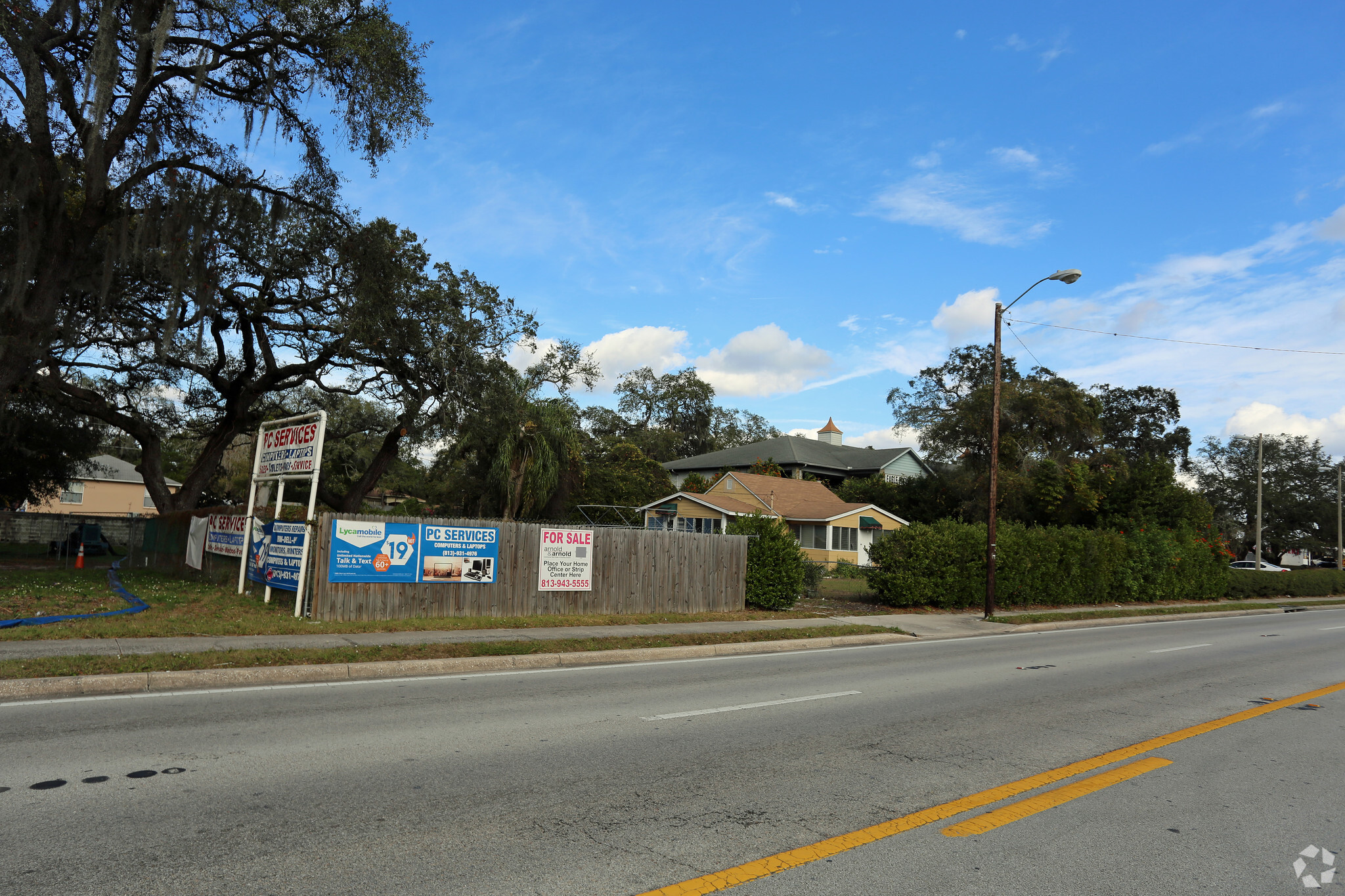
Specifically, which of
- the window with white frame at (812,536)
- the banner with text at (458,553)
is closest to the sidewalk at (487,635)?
the banner with text at (458,553)

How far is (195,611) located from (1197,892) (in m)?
14.5

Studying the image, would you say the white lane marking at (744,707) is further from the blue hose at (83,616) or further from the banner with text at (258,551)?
the banner with text at (258,551)

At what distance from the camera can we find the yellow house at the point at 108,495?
51125mm

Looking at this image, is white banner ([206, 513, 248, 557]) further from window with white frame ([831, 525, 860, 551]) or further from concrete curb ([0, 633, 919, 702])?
window with white frame ([831, 525, 860, 551])

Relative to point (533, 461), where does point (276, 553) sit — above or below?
below

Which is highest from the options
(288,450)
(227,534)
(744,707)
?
(288,450)

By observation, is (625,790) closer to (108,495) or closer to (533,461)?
(533,461)

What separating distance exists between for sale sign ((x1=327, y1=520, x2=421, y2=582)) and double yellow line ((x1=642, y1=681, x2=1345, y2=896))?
37.1ft

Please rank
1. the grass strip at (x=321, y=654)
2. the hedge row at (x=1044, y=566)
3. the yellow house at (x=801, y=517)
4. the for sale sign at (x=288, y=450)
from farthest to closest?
the yellow house at (x=801, y=517)
the hedge row at (x=1044, y=566)
the for sale sign at (x=288, y=450)
the grass strip at (x=321, y=654)

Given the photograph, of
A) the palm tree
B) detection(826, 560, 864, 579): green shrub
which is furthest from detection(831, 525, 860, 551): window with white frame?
the palm tree

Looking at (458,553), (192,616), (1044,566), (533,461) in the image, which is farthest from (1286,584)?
(192,616)

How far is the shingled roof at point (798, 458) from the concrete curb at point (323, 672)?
145 feet

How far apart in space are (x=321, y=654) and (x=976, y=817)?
27.5ft

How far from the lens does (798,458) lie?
188 feet
